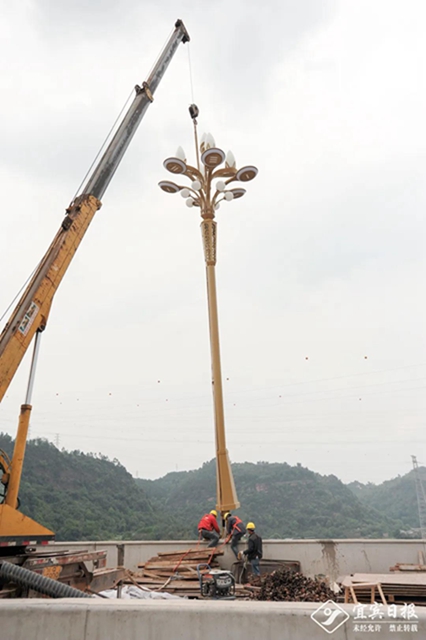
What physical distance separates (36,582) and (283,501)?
7232cm

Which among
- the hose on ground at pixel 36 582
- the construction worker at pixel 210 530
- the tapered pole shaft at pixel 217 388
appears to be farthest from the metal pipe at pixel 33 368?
the tapered pole shaft at pixel 217 388

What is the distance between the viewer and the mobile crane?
6234 mm

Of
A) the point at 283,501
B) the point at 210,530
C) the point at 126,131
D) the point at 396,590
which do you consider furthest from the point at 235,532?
the point at 283,501

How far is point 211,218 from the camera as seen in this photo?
48.2ft

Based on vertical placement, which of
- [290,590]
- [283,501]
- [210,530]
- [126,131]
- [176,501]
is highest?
[176,501]

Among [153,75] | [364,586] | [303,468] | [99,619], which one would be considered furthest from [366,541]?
[303,468]

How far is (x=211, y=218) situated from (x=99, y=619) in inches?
498

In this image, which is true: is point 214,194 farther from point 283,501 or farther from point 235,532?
point 283,501

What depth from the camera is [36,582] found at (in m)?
5.31

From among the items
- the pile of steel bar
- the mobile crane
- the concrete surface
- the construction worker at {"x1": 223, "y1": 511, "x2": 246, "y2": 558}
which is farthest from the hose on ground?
the construction worker at {"x1": 223, "y1": 511, "x2": 246, "y2": 558}

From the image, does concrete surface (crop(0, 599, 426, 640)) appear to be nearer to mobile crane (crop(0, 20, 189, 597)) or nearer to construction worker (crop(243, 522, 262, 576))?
Answer: mobile crane (crop(0, 20, 189, 597))

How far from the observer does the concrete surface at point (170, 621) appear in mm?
3119

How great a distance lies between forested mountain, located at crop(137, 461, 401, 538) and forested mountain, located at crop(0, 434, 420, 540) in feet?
0.50

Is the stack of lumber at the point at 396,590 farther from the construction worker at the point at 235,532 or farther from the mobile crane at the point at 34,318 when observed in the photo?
the mobile crane at the point at 34,318
